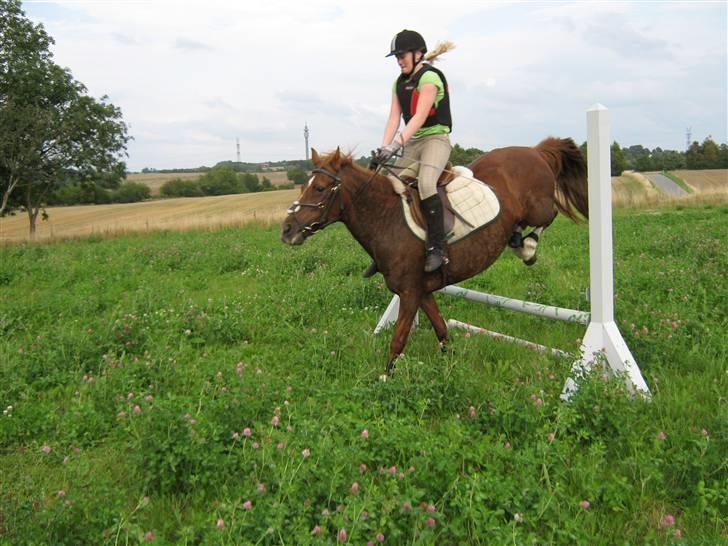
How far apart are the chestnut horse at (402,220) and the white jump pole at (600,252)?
34.8 inches

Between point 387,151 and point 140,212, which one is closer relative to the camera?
point 387,151

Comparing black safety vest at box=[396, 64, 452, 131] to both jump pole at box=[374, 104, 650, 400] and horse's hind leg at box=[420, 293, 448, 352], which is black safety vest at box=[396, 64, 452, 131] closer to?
jump pole at box=[374, 104, 650, 400]

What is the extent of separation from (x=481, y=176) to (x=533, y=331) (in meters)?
1.88

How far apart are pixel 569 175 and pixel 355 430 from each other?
12.7ft

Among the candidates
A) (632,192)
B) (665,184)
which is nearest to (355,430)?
(632,192)

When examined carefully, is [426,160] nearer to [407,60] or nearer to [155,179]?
[407,60]

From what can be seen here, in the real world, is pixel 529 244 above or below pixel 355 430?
above

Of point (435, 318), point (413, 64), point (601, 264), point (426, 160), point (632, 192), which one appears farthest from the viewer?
point (632, 192)

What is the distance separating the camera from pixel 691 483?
9.52ft

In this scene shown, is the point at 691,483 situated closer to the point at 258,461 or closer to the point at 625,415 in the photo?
the point at 625,415

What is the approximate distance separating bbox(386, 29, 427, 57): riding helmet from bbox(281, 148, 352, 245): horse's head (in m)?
1.02

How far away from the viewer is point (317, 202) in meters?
4.22

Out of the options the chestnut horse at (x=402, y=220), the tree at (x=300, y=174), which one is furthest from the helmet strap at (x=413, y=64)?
the tree at (x=300, y=174)

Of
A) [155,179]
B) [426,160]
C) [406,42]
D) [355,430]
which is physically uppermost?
[155,179]
